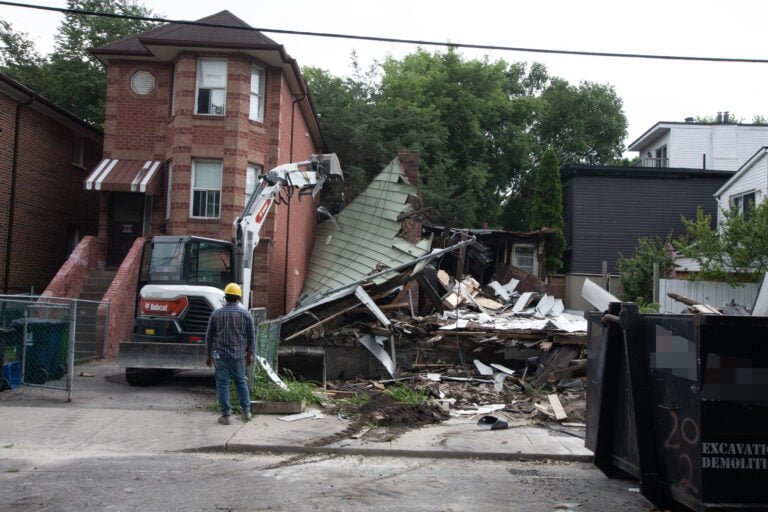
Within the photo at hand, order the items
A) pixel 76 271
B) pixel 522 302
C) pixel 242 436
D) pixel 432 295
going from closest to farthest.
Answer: pixel 242 436 → pixel 432 295 → pixel 76 271 → pixel 522 302

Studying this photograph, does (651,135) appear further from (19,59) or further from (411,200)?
(19,59)


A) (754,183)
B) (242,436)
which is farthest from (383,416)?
(754,183)

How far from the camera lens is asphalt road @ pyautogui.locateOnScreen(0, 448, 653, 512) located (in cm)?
560

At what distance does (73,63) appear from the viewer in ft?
93.7

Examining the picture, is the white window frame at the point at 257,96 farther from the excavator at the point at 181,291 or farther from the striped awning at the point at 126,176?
the excavator at the point at 181,291

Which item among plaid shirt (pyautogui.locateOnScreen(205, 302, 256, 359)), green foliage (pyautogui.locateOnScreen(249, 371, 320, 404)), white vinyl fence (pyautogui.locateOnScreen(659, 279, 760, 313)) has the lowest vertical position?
green foliage (pyautogui.locateOnScreen(249, 371, 320, 404))

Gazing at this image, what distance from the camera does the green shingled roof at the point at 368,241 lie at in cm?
1938

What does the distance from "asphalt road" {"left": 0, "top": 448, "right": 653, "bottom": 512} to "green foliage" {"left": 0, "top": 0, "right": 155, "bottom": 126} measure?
24402mm

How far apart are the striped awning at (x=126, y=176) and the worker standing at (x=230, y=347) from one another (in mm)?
10466

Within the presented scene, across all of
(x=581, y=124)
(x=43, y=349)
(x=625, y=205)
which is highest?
(x=581, y=124)

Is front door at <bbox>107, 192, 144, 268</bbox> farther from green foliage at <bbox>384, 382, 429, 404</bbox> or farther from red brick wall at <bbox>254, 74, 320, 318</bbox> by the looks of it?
green foliage at <bbox>384, 382, 429, 404</bbox>

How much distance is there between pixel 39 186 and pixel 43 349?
11.9 metres

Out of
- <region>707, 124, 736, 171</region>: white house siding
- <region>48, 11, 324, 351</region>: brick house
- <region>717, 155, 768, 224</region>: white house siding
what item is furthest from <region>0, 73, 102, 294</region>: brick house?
<region>707, 124, 736, 171</region>: white house siding

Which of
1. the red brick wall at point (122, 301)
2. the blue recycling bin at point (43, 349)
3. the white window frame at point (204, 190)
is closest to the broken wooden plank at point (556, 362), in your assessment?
the blue recycling bin at point (43, 349)
